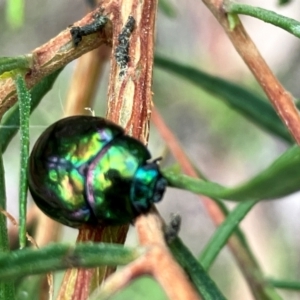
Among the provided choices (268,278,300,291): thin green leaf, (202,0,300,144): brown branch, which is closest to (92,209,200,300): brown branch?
(202,0,300,144): brown branch

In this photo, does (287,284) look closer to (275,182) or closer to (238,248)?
(238,248)

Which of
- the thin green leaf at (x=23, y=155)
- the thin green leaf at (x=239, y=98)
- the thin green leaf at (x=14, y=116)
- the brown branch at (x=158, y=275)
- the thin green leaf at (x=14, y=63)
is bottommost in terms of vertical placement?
the brown branch at (x=158, y=275)

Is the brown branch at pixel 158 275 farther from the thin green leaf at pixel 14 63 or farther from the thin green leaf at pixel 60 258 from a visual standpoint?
the thin green leaf at pixel 14 63

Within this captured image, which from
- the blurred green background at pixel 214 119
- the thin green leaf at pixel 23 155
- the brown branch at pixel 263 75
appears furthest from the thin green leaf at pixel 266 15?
→ the blurred green background at pixel 214 119

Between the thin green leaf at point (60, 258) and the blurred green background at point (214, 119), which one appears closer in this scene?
the thin green leaf at point (60, 258)

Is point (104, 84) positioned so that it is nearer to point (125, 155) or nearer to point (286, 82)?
point (286, 82)

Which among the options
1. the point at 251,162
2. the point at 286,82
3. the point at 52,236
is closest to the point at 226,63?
the point at 286,82

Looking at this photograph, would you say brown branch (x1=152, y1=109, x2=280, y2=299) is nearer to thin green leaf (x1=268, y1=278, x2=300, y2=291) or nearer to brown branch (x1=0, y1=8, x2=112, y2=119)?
thin green leaf (x1=268, y1=278, x2=300, y2=291)

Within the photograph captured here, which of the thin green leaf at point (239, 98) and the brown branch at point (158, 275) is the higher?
the thin green leaf at point (239, 98)
